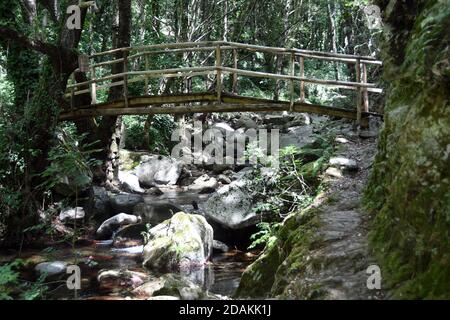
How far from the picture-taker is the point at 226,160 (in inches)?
631

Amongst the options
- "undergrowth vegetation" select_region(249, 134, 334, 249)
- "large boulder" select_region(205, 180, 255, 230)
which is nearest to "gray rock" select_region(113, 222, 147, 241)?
"large boulder" select_region(205, 180, 255, 230)

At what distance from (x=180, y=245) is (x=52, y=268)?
212cm

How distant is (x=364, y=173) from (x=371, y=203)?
6.66ft

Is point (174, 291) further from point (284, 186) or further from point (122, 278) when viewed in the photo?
point (284, 186)

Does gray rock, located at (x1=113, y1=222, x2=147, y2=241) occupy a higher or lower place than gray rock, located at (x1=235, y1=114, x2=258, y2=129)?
lower

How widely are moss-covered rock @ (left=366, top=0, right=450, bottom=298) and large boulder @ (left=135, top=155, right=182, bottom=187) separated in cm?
1037

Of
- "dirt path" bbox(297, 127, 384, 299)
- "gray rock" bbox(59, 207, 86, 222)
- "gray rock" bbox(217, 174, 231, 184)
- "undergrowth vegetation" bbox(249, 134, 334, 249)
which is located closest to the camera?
"dirt path" bbox(297, 127, 384, 299)

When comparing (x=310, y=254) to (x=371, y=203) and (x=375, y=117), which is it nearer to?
(x=371, y=203)

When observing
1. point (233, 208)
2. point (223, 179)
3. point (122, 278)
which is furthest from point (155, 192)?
point (122, 278)

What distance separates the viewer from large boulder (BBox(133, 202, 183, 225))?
1076 cm

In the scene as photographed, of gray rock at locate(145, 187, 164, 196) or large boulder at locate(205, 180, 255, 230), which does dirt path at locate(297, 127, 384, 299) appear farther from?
gray rock at locate(145, 187, 164, 196)

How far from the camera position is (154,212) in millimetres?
10906

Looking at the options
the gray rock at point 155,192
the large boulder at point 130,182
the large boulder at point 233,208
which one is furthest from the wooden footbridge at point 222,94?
the gray rock at point 155,192
